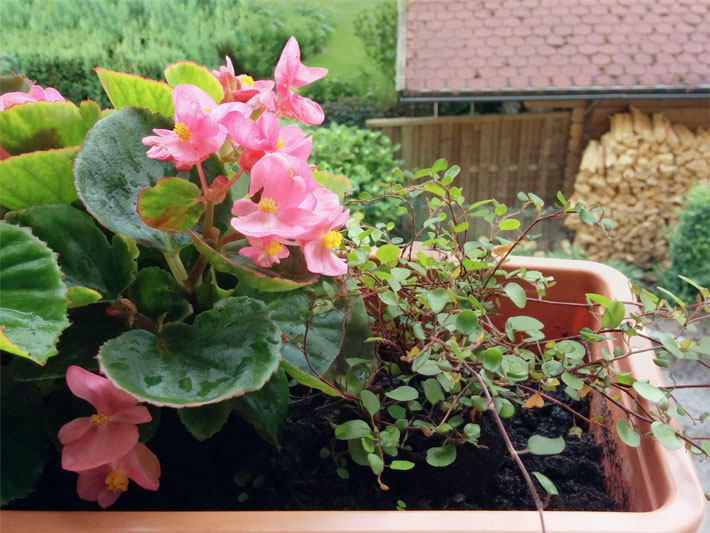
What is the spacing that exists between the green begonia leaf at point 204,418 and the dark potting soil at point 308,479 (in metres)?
0.07

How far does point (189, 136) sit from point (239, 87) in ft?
0.35

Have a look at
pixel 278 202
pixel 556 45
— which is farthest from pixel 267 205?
pixel 556 45

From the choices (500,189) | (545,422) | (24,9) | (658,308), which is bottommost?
(500,189)

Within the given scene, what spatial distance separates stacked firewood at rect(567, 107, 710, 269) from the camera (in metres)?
2.26

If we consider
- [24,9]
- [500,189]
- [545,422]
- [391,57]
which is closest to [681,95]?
[500,189]

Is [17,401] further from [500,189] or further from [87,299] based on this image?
[500,189]

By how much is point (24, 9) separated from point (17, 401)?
300 cm

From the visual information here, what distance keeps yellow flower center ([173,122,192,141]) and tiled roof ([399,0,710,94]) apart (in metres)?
2.05

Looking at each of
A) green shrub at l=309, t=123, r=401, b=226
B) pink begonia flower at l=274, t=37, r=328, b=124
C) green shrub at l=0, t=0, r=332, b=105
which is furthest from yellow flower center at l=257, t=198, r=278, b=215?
green shrub at l=0, t=0, r=332, b=105

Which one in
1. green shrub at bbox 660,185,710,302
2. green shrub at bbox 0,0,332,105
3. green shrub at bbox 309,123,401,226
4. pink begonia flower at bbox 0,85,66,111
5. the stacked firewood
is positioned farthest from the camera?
green shrub at bbox 0,0,332,105

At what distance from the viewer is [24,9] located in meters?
2.69

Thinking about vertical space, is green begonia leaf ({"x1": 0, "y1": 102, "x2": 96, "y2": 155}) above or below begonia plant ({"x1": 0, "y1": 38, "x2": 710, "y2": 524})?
above

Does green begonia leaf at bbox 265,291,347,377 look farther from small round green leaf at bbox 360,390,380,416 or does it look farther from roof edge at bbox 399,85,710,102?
roof edge at bbox 399,85,710,102

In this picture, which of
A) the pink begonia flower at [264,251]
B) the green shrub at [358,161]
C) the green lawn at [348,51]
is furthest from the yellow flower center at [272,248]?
the green lawn at [348,51]
